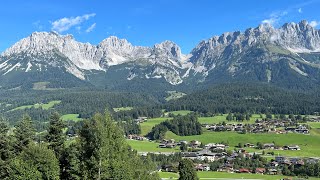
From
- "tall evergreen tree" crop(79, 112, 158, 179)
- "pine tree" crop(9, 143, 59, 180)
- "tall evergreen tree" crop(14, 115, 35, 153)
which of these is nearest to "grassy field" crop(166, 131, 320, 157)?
"tall evergreen tree" crop(79, 112, 158, 179)

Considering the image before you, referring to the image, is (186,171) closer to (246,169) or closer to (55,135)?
(55,135)

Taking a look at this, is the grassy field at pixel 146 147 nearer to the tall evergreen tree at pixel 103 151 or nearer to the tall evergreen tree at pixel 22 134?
the tall evergreen tree at pixel 22 134

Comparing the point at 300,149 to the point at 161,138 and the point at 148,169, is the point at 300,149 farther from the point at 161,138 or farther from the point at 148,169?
the point at 148,169

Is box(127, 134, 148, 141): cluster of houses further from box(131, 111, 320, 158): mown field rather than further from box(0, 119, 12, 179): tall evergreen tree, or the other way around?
box(0, 119, 12, 179): tall evergreen tree

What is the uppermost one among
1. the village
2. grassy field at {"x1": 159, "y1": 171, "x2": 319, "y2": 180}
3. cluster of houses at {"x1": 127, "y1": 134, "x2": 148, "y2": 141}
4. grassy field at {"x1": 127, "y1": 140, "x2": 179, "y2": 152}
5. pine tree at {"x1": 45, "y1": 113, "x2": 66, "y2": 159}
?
pine tree at {"x1": 45, "y1": 113, "x2": 66, "y2": 159}

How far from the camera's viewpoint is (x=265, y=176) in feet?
363

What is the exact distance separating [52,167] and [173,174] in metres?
69.8

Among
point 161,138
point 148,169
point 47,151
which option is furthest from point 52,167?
point 161,138

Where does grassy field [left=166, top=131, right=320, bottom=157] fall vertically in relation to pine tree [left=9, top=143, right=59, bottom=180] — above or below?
below

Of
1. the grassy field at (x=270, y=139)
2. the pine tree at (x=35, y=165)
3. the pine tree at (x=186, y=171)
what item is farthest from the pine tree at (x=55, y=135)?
the grassy field at (x=270, y=139)

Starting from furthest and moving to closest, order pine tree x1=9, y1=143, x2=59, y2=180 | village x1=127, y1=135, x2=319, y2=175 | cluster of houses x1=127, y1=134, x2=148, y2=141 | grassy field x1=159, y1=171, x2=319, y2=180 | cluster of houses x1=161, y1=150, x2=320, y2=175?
cluster of houses x1=127, y1=134, x2=148, y2=141 < village x1=127, y1=135, x2=319, y2=175 < cluster of houses x1=161, y1=150, x2=320, y2=175 < grassy field x1=159, y1=171, x2=319, y2=180 < pine tree x1=9, y1=143, x2=59, y2=180

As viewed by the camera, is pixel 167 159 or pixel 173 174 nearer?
pixel 173 174

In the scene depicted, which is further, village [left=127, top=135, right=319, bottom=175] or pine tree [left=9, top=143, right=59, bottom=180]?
village [left=127, top=135, right=319, bottom=175]

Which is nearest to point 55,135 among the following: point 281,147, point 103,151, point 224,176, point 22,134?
point 22,134
